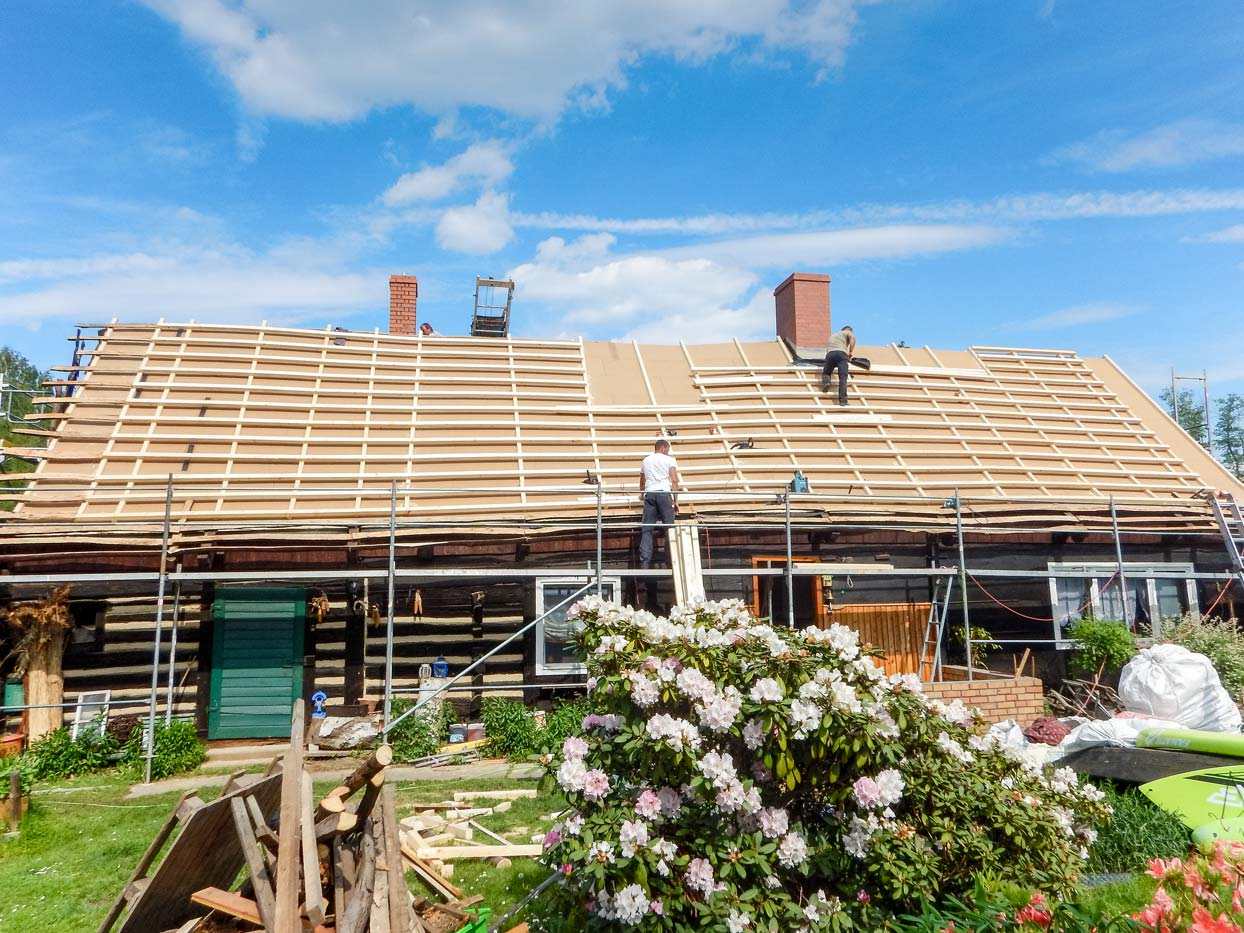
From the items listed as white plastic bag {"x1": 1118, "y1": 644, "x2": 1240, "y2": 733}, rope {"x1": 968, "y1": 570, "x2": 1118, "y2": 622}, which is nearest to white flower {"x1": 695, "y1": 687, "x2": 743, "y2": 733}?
white plastic bag {"x1": 1118, "y1": 644, "x2": 1240, "y2": 733}

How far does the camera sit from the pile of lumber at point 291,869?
157 inches

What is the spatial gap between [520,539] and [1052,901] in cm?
718

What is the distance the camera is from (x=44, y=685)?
9.36 meters

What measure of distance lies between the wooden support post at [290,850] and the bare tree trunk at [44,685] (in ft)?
23.5

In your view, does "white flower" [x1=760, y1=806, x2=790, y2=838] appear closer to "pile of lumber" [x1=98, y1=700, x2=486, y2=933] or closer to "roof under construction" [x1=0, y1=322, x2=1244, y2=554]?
"pile of lumber" [x1=98, y1=700, x2=486, y2=933]

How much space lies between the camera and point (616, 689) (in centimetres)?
388

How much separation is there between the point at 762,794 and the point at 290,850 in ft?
7.52

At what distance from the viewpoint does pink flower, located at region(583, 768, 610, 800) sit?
382 cm

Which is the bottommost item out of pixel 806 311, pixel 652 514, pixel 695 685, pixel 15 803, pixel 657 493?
pixel 15 803

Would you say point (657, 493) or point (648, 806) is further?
point (657, 493)

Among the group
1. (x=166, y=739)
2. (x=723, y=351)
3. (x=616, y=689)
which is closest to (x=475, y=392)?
(x=723, y=351)

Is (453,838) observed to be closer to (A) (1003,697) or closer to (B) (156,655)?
(B) (156,655)

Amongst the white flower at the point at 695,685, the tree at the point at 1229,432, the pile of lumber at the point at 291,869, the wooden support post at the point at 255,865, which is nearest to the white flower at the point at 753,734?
the white flower at the point at 695,685

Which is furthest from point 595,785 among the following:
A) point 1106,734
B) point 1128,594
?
point 1128,594
